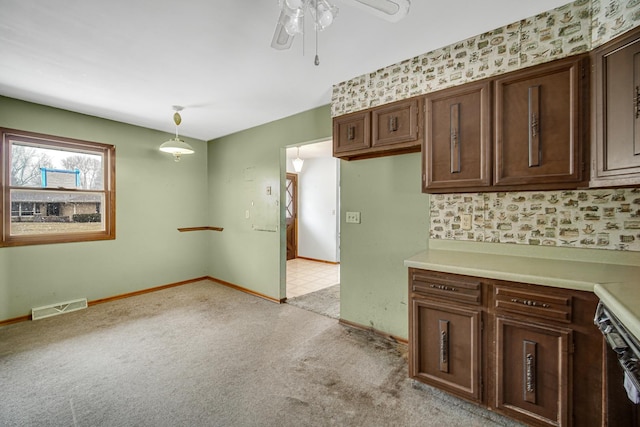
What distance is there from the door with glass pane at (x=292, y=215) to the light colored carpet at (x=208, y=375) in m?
3.48

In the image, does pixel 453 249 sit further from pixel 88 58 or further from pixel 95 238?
pixel 95 238

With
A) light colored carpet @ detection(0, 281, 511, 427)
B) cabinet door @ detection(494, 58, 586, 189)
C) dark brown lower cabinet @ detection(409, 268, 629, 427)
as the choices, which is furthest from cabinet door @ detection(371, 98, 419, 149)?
light colored carpet @ detection(0, 281, 511, 427)

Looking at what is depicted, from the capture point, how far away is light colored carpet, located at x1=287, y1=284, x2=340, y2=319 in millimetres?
3344

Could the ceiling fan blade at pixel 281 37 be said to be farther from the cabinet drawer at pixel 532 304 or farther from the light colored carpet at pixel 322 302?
the light colored carpet at pixel 322 302

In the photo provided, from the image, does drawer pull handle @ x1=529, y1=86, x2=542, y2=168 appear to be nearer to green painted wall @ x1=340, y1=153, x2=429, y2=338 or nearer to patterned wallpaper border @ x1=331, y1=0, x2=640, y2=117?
patterned wallpaper border @ x1=331, y1=0, x2=640, y2=117

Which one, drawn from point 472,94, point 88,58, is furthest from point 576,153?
point 88,58

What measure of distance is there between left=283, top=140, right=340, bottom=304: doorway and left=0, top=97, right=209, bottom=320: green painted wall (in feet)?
6.24

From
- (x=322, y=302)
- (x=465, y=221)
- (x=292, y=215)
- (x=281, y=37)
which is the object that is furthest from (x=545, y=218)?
(x=292, y=215)

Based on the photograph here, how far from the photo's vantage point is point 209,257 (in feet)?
15.8

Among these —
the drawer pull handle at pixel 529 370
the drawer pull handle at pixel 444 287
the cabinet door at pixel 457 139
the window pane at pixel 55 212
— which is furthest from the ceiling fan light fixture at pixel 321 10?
the window pane at pixel 55 212

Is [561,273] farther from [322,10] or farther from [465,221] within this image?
[322,10]

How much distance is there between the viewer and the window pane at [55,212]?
3.09m

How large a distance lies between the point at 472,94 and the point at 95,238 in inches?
175

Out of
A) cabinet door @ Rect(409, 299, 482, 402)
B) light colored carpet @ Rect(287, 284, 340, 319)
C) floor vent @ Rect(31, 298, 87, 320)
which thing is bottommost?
light colored carpet @ Rect(287, 284, 340, 319)
